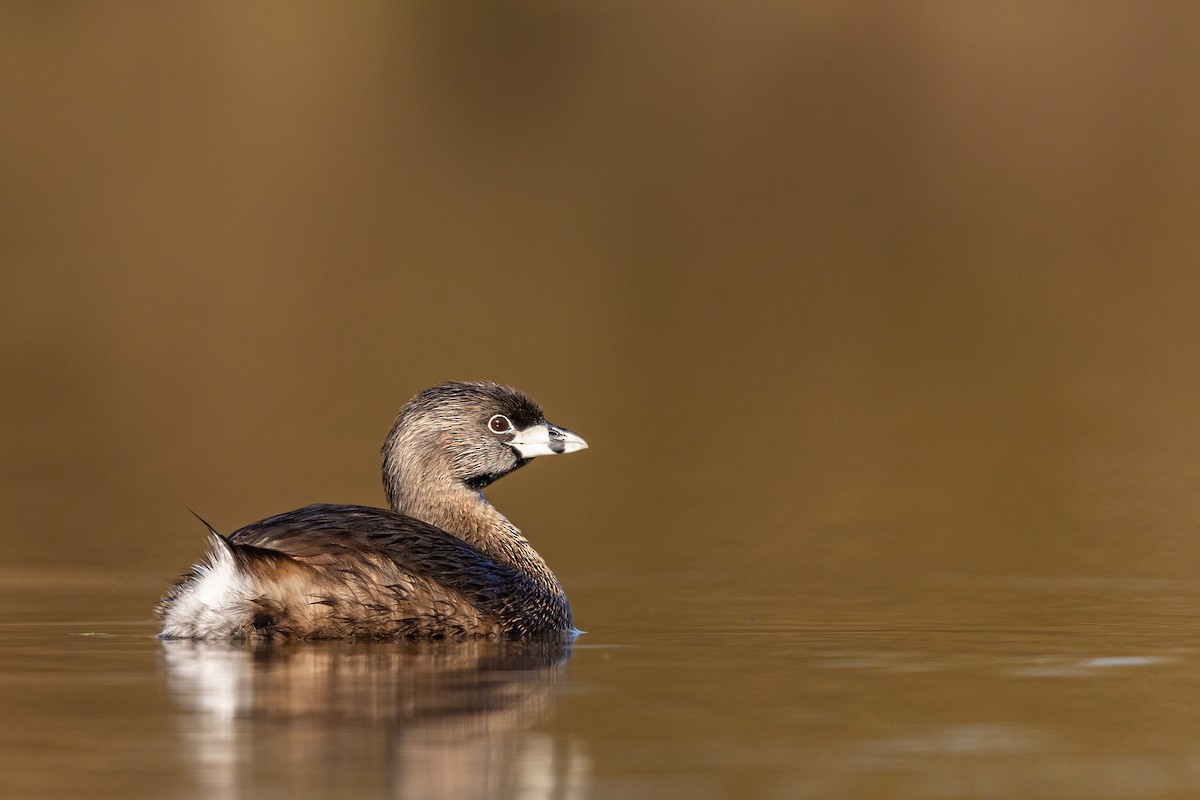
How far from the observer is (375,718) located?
24.4 feet

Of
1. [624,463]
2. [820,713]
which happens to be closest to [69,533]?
[624,463]

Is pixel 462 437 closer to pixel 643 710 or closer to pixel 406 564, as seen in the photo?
pixel 406 564

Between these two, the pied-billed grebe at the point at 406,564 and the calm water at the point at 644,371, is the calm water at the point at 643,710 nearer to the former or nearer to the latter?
the calm water at the point at 644,371

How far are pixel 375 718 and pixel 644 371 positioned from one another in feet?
47.0

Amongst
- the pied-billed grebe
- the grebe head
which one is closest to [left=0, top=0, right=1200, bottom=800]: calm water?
the pied-billed grebe

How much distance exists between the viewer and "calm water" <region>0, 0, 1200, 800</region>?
7.45m

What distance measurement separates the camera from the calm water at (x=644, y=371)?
7.45 m

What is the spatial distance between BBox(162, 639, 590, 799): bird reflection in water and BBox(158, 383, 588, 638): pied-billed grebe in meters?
0.11

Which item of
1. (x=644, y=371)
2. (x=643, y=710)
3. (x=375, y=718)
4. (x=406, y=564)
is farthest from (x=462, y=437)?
(x=644, y=371)

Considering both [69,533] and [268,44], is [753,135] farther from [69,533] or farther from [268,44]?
[69,533]

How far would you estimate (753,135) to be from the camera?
41.6 m

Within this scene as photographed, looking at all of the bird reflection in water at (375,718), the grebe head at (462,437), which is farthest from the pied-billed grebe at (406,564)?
the bird reflection in water at (375,718)

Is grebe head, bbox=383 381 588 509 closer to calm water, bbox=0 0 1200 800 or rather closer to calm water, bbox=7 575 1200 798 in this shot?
calm water, bbox=0 0 1200 800

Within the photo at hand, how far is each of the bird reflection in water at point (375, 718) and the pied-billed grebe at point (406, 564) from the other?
0.11 metres
